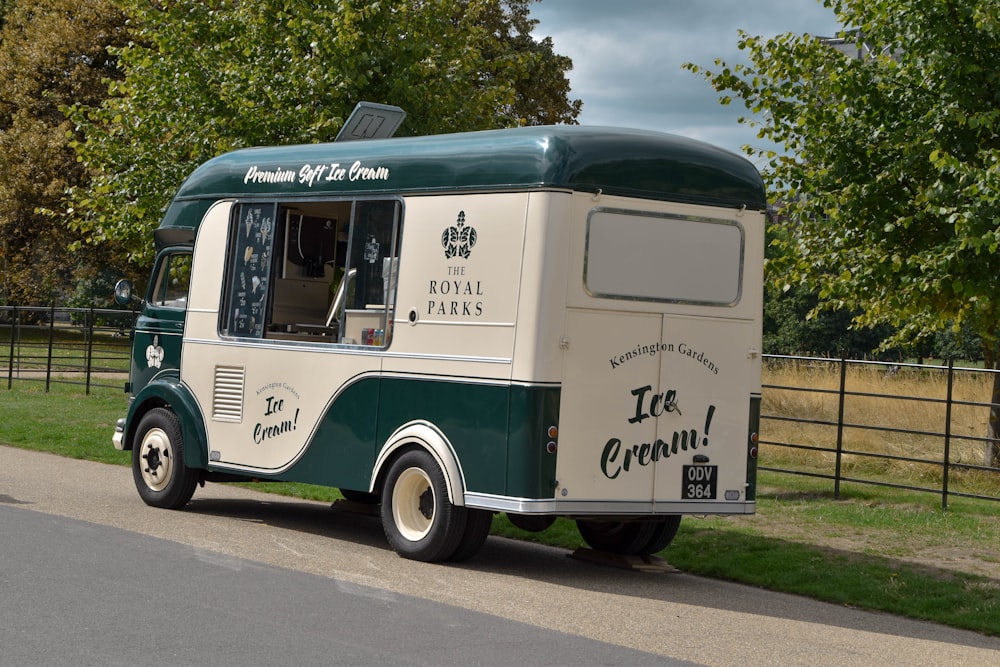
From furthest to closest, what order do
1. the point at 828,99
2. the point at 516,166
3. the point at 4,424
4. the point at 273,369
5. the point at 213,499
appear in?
1. the point at 4,424
2. the point at 828,99
3. the point at 213,499
4. the point at 273,369
5. the point at 516,166

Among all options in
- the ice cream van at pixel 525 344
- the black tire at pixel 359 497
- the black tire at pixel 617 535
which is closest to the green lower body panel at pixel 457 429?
the ice cream van at pixel 525 344

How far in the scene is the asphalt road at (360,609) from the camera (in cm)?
709

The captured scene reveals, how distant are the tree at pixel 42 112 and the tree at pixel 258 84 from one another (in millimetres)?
19441

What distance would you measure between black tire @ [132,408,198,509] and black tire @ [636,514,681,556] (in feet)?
13.6

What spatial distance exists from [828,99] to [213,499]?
28.7 ft

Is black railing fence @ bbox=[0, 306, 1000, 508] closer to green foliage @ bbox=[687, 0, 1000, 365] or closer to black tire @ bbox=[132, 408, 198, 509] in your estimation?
green foliage @ bbox=[687, 0, 1000, 365]

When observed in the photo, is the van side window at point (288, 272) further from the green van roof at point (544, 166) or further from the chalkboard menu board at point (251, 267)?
the green van roof at point (544, 166)

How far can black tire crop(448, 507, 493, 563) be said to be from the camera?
33.3ft

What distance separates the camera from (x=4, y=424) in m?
19.9

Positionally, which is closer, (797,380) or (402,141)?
(402,141)

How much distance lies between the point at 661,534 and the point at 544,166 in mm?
3115

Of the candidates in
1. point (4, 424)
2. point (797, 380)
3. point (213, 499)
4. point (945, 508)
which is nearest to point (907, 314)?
point (797, 380)

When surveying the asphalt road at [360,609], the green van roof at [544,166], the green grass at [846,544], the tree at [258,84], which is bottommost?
the asphalt road at [360,609]

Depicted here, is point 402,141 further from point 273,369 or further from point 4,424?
point 4,424
